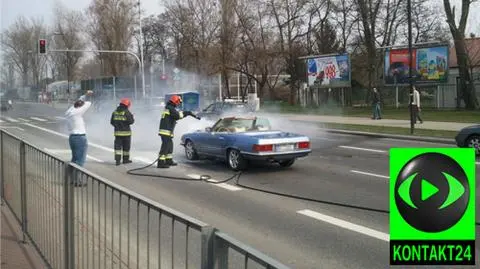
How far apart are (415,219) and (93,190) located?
2.35 metres

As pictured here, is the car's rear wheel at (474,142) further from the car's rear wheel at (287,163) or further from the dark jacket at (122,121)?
the dark jacket at (122,121)

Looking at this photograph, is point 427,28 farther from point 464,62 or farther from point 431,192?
point 431,192

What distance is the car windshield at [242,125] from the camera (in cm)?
A: 1295

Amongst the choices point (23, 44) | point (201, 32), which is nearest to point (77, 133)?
point (201, 32)

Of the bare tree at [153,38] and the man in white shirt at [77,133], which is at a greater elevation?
the bare tree at [153,38]

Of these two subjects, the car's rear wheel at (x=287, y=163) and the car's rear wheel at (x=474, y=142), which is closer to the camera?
the car's rear wheel at (x=287, y=163)

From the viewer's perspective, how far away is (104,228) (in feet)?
12.5

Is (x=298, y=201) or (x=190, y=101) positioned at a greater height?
(x=190, y=101)

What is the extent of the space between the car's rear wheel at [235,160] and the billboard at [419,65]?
80.5ft

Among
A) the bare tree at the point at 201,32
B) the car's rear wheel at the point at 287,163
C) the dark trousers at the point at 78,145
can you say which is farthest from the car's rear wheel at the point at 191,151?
the bare tree at the point at 201,32

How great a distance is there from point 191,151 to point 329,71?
26.9m

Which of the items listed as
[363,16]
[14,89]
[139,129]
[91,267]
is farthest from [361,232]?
[14,89]

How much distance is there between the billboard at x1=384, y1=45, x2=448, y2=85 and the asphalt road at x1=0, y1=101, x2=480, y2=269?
19211 mm

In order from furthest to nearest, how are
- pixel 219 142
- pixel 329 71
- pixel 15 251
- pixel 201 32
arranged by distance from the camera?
pixel 201 32, pixel 329 71, pixel 219 142, pixel 15 251
